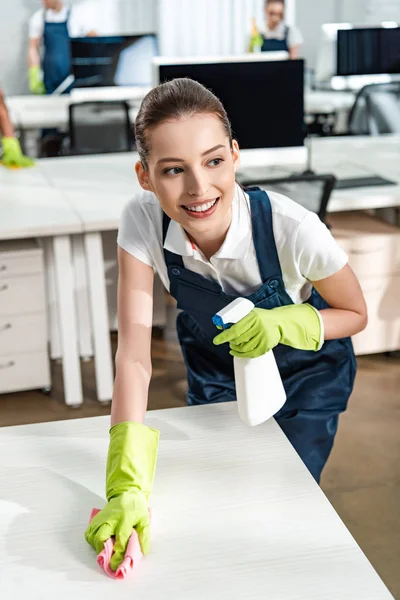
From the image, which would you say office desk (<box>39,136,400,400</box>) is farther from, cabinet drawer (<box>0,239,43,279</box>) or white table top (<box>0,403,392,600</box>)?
white table top (<box>0,403,392,600</box>)

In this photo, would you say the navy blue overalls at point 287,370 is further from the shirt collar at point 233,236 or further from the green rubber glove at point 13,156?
the green rubber glove at point 13,156

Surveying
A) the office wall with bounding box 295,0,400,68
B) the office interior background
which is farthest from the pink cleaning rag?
the office wall with bounding box 295,0,400,68

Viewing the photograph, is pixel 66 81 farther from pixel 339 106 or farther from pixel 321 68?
pixel 339 106

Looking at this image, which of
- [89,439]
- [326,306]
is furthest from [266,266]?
[89,439]

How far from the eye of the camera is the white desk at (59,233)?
3.00 m

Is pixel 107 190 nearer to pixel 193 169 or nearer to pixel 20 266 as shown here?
pixel 20 266

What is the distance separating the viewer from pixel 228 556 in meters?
1.23

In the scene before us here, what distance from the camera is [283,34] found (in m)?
7.39

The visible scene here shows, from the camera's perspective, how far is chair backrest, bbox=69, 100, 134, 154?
4695 mm

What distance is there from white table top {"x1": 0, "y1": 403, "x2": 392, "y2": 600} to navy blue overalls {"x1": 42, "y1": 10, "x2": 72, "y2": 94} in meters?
6.61

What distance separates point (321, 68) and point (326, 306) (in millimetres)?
5509

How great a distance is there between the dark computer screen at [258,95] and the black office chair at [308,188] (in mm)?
580

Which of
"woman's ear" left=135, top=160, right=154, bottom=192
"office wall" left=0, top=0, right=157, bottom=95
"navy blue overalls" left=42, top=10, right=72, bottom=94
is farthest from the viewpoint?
"office wall" left=0, top=0, right=157, bottom=95

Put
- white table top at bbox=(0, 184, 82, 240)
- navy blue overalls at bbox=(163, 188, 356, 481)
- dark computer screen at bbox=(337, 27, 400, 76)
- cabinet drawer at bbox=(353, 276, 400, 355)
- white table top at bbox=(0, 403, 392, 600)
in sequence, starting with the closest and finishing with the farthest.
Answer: white table top at bbox=(0, 403, 392, 600), navy blue overalls at bbox=(163, 188, 356, 481), white table top at bbox=(0, 184, 82, 240), cabinet drawer at bbox=(353, 276, 400, 355), dark computer screen at bbox=(337, 27, 400, 76)
